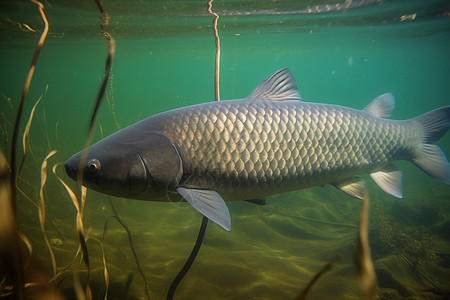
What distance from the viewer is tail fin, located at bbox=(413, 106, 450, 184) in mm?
3803

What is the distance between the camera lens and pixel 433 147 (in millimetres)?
3830

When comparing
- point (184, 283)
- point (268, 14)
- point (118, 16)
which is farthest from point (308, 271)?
point (118, 16)

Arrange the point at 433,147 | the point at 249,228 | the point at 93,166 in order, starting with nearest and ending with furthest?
the point at 93,166 → the point at 433,147 → the point at 249,228

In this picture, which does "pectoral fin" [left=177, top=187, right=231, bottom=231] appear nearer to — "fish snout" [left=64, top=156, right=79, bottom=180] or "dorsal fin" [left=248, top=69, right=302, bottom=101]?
"fish snout" [left=64, top=156, right=79, bottom=180]

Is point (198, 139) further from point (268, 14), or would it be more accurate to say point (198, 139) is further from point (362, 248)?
point (268, 14)

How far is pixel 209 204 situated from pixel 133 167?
785 millimetres

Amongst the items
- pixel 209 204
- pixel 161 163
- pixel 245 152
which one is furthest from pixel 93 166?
pixel 245 152

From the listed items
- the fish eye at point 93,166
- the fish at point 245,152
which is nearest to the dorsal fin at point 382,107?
the fish at point 245,152

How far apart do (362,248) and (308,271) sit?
12.2 feet

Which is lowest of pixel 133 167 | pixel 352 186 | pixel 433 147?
pixel 352 186

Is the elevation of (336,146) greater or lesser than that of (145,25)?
lesser

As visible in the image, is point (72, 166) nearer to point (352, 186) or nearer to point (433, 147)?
point (352, 186)

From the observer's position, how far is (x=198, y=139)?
2756mm

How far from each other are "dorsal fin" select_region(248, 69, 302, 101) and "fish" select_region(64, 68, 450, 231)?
0.04ft
